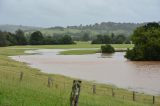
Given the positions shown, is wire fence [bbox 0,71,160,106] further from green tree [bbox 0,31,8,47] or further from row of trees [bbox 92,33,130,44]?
row of trees [bbox 92,33,130,44]

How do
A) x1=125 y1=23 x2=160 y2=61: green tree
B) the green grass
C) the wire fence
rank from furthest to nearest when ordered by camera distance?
x1=125 y1=23 x2=160 y2=61: green tree < the wire fence < the green grass

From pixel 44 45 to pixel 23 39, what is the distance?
32.2 feet

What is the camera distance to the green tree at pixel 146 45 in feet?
330

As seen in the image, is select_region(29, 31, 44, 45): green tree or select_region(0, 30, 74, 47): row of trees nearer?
select_region(0, 30, 74, 47): row of trees

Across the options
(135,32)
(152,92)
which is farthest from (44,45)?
(152,92)

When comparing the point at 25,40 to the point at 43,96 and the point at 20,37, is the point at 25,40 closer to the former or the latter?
the point at 20,37

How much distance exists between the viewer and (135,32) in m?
104

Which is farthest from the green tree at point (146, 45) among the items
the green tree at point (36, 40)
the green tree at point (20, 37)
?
the green tree at point (36, 40)

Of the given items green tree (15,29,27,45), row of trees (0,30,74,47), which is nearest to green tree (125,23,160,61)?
row of trees (0,30,74,47)

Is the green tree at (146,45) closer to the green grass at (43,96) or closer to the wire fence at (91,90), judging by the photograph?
the wire fence at (91,90)

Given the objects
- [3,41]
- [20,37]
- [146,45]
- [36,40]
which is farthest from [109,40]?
[146,45]

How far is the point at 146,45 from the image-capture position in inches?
3984

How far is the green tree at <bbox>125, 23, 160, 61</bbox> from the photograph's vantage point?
100500mm

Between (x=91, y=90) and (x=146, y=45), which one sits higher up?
(x=146, y=45)
